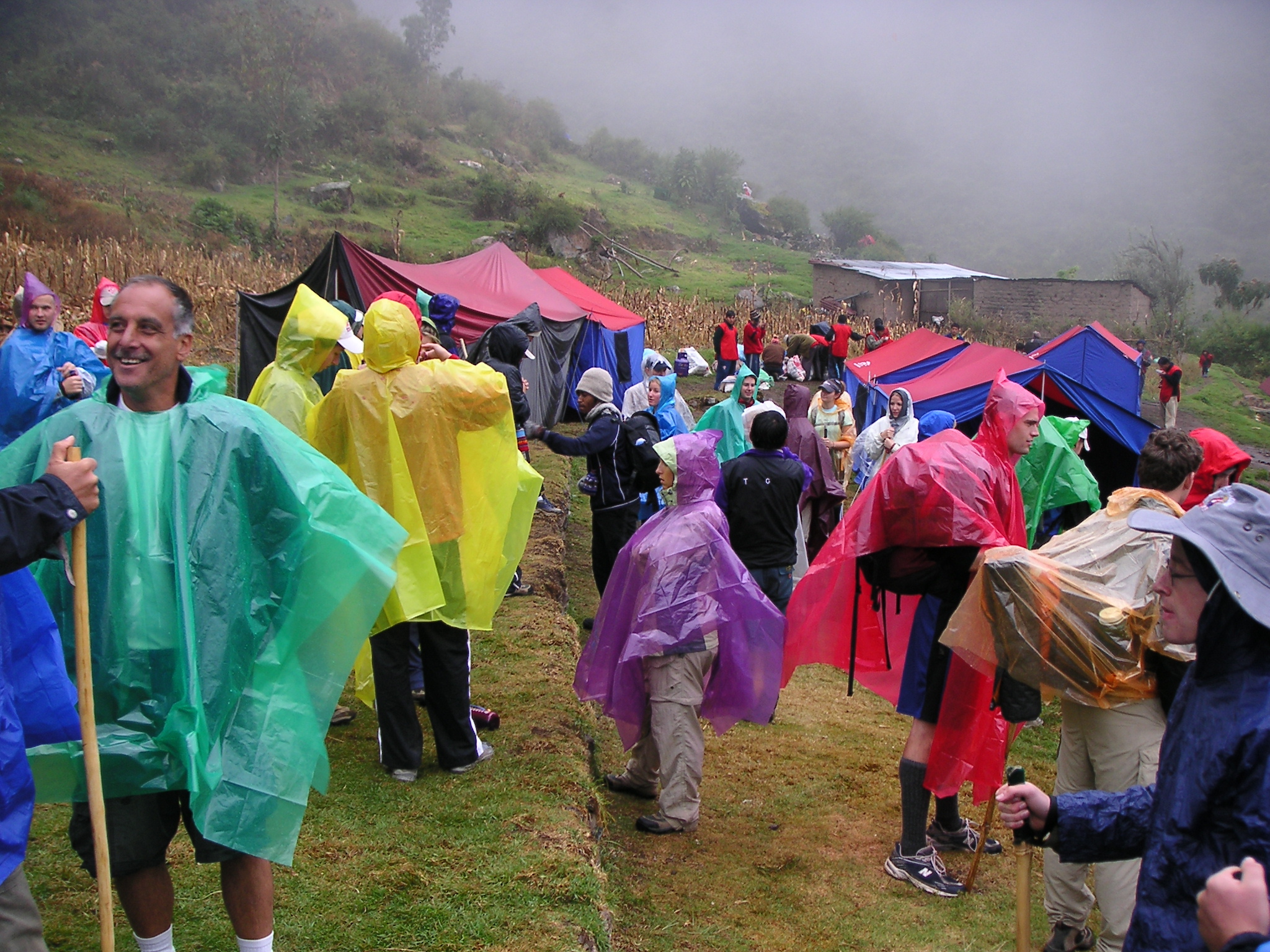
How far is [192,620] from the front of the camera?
2262mm

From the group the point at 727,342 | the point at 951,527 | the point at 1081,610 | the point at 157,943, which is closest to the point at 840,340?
the point at 727,342

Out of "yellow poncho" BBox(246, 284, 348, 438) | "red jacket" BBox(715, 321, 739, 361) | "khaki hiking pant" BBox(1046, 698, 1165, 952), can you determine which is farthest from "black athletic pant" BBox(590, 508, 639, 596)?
"red jacket" BBox(715, 321, 739, 361)

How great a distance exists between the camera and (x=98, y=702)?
2217 millimetres

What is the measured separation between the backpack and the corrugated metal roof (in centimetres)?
3707

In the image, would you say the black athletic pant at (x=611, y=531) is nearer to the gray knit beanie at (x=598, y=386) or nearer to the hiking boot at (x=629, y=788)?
the gray knit beanie at (x=598, y=386)

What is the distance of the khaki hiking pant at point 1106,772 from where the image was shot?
122 inches

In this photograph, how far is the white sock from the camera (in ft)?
7.83

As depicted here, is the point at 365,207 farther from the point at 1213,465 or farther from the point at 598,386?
the point at 1213,465

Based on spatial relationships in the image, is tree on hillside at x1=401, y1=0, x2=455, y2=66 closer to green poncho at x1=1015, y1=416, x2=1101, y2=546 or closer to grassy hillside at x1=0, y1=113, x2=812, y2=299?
grassy hillside at x1=0, y1=113, x2=812, y2=299

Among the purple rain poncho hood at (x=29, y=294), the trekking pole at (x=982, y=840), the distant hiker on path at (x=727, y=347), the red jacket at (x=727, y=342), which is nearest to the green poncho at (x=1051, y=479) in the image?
the trekking pole at (x=982, y=840)

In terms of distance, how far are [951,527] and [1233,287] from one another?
198 ft

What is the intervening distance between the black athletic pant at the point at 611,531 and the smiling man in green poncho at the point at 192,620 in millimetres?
3663

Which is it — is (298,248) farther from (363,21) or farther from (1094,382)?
(363,21)

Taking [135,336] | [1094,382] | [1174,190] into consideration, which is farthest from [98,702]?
[1174,190]
